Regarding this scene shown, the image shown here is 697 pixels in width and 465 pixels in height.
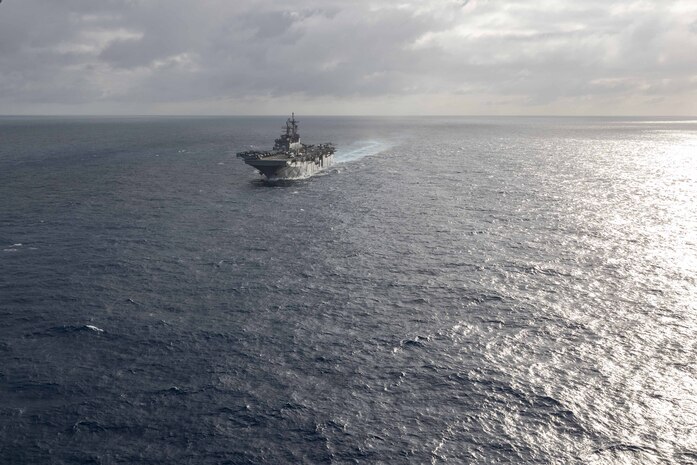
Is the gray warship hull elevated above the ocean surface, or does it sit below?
above

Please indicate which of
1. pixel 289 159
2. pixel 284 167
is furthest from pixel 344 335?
pixel 289 159

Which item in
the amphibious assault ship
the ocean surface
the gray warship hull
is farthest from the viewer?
the amphibious assault ship

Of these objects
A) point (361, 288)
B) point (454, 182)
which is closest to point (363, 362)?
point (361, 288)

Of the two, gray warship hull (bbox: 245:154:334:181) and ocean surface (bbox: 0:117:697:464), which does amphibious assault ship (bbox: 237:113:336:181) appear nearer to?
gray warship hull (bbox: 245:154:334:181)

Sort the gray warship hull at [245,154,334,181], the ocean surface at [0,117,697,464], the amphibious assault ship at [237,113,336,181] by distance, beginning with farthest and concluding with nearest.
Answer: the amphibious assault ship at [237,113,336,181] → the gray warship hull at [245,154,334,181] → the ocean surface at [0,117,697,464]

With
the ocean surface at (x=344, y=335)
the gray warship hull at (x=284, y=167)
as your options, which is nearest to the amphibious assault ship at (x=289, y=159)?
the gray warship hull at (x=284, y=167)

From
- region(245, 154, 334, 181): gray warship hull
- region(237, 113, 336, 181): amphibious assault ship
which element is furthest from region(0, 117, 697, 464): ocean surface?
region(237, 113, 336, 181): amphibious assault ship

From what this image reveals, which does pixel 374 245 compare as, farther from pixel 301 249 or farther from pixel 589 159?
pixel 589 159

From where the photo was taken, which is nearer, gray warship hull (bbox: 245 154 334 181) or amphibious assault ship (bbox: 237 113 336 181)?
gray warship hull (bbox: 245 154 334 181)
